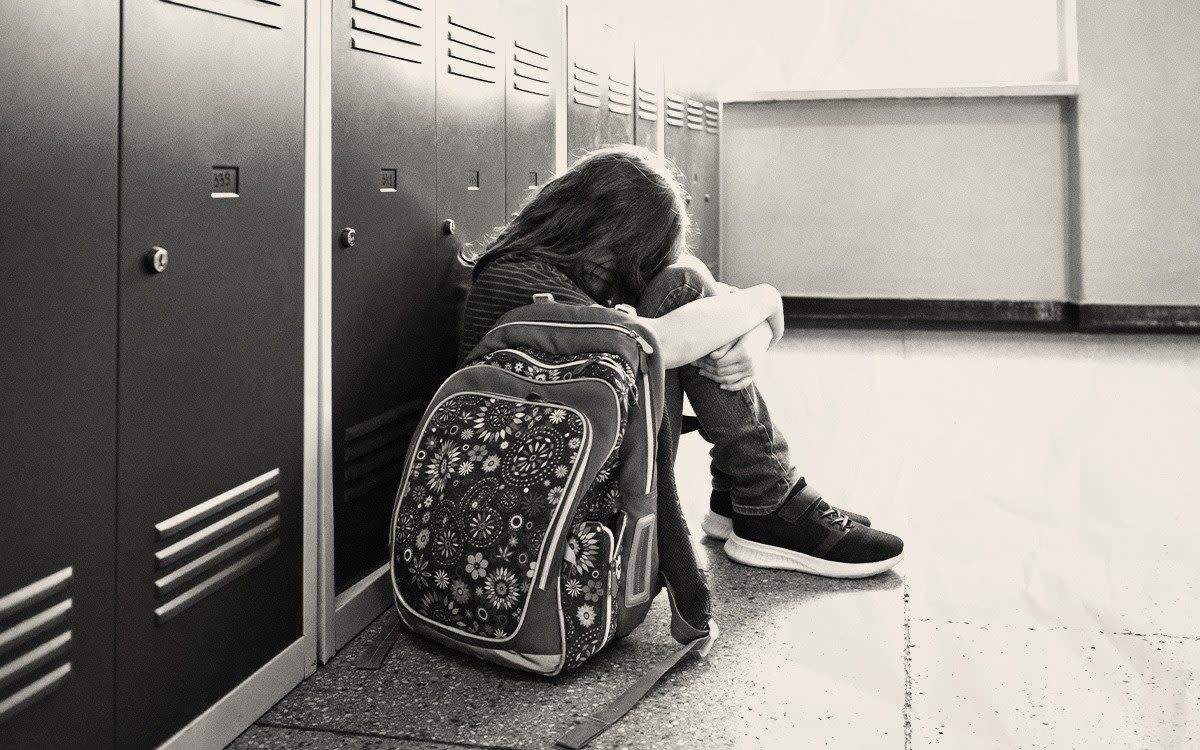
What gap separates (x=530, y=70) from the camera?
82.4 inches

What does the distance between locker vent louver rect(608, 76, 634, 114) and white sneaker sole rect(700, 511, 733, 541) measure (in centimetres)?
134

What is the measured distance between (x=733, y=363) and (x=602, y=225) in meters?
0.28

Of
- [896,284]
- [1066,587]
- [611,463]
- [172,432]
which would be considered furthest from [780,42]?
[172,432]

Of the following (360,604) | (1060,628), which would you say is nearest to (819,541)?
(1060,628)

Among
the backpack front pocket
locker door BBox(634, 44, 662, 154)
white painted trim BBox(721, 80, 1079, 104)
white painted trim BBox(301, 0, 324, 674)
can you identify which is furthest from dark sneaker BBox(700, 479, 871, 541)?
white painted trim BBox(721, 80, 1079, 104)

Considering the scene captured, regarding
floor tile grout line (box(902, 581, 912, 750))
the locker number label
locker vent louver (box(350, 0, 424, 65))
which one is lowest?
floor tile grout line (box(902, 581, 912, 750))

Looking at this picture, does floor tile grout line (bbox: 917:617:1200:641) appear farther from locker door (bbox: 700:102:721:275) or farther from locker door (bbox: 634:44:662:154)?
locker door (bbox: 700:102:721:275)

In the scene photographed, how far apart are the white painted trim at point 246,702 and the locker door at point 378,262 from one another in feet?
0.47

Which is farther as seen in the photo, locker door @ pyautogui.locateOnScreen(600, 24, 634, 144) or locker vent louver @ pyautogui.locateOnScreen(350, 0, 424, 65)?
locker door @ pyautogui.locateOnScreen(600, 24, 634, 144)

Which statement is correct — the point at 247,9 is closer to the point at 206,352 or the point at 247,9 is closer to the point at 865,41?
the point at 206,352

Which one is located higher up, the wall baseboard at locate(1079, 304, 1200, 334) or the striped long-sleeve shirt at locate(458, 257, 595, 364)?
the wall baseboard at locate(1079, 304, 1200, 334)

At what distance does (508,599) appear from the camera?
1.27 meters

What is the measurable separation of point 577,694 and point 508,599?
0.48 feet

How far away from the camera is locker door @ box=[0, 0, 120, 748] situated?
835mm
